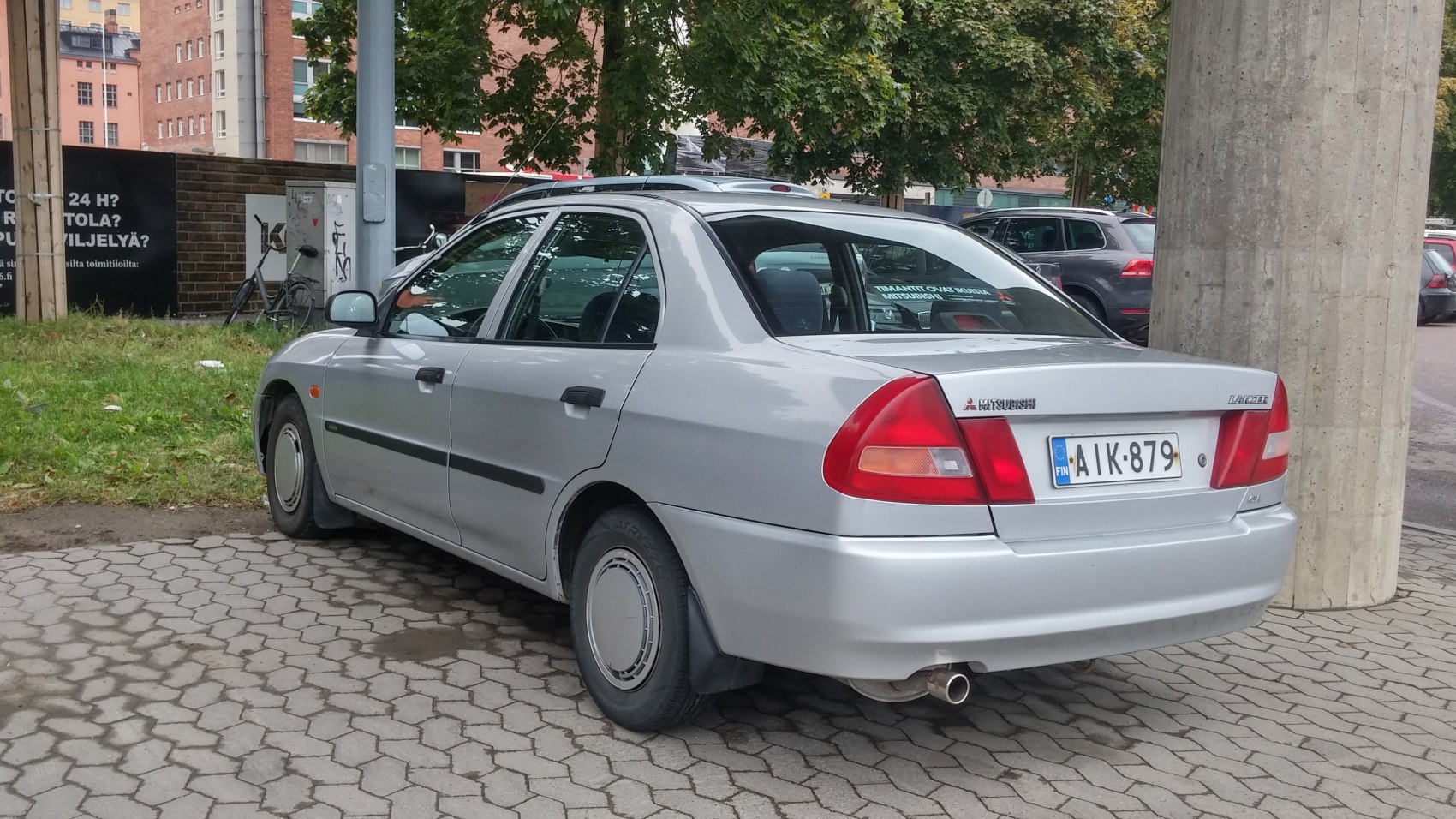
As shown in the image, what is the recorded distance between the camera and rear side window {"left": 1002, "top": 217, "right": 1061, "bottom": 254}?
53.6 ft

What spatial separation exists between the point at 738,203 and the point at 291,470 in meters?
2.76

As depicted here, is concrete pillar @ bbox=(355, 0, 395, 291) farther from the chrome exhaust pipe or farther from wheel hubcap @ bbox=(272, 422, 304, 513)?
the chrome exhaust pipe

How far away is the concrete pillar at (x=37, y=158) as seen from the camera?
1306cm

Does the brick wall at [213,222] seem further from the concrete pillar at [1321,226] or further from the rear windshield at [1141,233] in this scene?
the concrete pillar at [1321,226]

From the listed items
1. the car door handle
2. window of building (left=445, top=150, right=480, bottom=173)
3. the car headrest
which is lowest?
the car door handle

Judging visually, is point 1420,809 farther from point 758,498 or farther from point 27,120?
point 27,120

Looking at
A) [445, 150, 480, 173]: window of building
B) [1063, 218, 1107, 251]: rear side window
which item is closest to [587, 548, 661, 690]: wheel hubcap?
[1063, 218, 1107, 251]: rear side window

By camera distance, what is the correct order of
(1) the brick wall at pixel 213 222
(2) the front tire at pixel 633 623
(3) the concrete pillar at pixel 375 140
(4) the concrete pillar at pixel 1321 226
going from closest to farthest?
(2) the front tire at pixel 633 623 → (4) the concrete pillar at pixel 1321 226 → (3) the concrete pillar at pixel 375 140 → (1) the brick wall at pixel 213 222

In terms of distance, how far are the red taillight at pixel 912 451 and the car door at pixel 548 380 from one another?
34.3 inches

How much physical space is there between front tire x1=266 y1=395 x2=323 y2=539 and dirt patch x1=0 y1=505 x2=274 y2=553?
9.8 inches

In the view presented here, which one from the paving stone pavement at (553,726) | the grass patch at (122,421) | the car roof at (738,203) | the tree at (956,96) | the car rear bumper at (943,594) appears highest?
the tree at (956,96)

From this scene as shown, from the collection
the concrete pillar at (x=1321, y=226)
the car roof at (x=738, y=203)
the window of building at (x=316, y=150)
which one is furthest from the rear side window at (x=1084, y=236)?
the window of building at (x=316, y=150)

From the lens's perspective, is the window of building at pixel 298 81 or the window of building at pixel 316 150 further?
the window of building at pixel 316 150

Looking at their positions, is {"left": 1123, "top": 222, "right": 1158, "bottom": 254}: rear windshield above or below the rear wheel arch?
above
